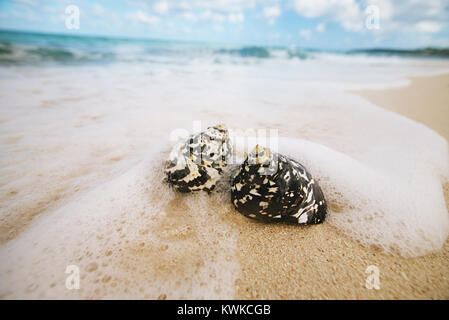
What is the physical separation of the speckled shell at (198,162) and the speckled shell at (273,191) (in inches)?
8.6

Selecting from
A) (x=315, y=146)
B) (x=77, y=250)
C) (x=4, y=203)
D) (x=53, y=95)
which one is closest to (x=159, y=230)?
(x=77, y=250)

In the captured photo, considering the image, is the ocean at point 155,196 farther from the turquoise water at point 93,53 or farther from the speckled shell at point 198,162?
the turquoise water at point 93,53

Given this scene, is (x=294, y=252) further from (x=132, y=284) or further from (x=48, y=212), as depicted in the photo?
(x=48, y=212)

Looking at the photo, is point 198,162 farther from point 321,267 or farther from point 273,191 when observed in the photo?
point 321,267

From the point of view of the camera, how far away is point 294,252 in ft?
4.61

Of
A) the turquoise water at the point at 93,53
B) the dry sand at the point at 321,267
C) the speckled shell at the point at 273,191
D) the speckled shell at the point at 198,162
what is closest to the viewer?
the dry sand at the point at 321,267

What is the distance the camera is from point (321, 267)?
52.2 inches

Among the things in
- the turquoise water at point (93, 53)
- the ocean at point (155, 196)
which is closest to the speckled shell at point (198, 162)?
the ocean at point (155, 196)

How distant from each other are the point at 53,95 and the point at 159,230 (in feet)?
15.3

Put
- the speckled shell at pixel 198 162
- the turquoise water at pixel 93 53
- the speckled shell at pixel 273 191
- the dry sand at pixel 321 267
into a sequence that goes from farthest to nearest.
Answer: the turquoise water at pixel 93 53 → the speckled shell at pixel 198 162 → the speckled shell at pixel 273 191 → the dry sand at pixel 321 267

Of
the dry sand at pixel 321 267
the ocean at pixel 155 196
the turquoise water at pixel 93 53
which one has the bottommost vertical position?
the dry sand at pixel 321 267

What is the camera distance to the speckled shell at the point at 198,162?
1587mm

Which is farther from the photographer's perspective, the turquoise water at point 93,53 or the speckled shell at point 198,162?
the turquoise water at point 93,53

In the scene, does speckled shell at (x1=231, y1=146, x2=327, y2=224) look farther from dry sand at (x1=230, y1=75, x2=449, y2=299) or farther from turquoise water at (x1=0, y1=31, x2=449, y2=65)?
turquoise water at (x1=0, y1=31, x2=449, y2=65)
